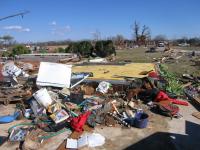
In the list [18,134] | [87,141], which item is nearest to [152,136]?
[87,141]

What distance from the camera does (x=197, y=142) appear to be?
8.50 metres

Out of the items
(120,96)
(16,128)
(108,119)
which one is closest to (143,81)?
(120,96)

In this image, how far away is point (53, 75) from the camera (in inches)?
545

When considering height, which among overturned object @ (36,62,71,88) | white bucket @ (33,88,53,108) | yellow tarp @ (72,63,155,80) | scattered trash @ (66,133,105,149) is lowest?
scattered trash @ (66,133,105,149)

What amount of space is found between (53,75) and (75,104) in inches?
110

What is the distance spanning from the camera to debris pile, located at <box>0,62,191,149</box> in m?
9.05

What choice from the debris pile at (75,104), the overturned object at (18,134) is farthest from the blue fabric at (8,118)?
the overturned object at (18,134)

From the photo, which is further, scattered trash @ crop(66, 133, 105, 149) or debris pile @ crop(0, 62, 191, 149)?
debris pile @ crop(0, 62, 191, 149)

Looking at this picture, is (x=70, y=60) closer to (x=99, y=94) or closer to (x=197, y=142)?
(x=99, y=94)

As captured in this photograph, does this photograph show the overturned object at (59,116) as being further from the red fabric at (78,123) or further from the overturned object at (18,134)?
the overturned object at (18,134)

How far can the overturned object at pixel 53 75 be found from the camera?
535 inches

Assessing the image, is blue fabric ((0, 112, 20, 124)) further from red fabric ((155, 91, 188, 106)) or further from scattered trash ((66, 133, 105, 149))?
red fabric ((155, 91, 188, 106))

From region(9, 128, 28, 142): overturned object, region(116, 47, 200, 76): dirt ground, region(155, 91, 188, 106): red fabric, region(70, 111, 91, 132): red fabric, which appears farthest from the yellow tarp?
region(9, 128, 28, 142): overturned object

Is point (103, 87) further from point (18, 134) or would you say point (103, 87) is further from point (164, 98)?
point (18, 134)
